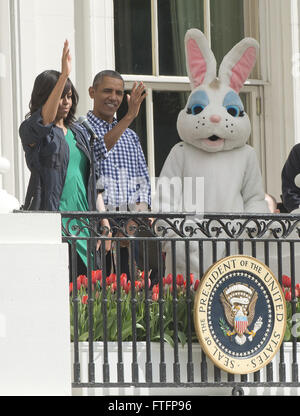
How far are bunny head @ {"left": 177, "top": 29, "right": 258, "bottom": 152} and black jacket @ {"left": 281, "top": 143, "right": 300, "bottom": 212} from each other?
45 centimetres

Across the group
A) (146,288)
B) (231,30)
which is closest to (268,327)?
(146,288)

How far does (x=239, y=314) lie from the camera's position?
7676 mm

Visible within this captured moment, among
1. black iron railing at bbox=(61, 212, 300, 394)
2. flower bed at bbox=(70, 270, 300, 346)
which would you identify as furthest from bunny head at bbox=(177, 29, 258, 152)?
flower bed at bbox=(70, 270, 300, 346)

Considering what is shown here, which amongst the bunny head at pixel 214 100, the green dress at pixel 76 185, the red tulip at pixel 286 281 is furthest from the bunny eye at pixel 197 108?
the red tulip at pixel 286 281

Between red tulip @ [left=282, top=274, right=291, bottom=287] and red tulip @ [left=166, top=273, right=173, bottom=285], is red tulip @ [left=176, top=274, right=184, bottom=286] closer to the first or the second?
red tulip @ [left=166, top=273, right=173, bottom=285]

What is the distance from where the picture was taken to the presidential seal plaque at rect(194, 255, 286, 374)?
25.0 ft

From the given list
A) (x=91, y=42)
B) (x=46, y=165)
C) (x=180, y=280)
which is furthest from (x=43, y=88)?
(x=91, y=42)

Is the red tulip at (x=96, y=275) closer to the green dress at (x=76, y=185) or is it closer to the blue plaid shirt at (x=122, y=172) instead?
the green dress at (x=76, y=185)

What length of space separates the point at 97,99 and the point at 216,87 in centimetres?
85

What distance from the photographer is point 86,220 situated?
778 centimetres

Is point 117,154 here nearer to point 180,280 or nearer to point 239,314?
point 180,280

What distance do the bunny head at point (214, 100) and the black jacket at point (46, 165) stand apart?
3.30 feet

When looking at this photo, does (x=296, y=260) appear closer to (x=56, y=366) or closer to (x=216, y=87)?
(x=216, y=87)

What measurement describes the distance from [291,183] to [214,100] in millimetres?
853
